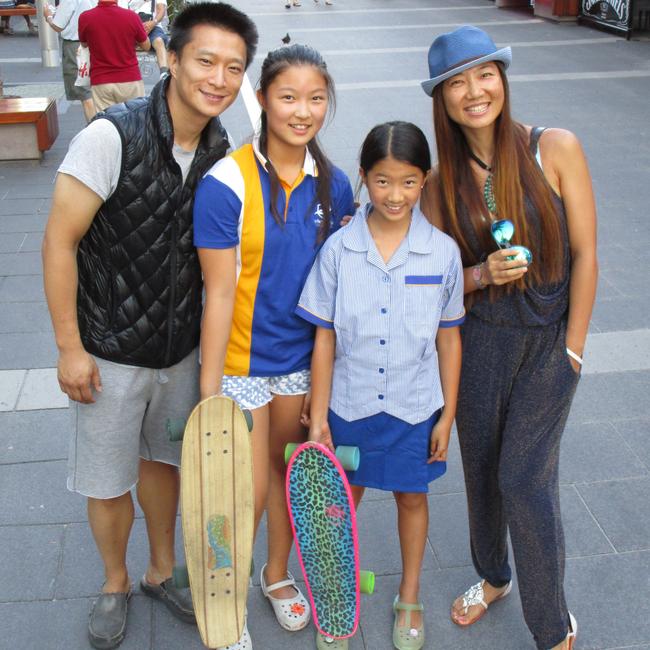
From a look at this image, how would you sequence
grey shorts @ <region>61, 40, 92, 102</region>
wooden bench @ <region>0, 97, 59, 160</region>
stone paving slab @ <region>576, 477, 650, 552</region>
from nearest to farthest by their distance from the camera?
stone paving slab @ <region>576, 477, 650, 552</region>
wooden bench @ <region>0, 97, 59, 160</region>
grey shorts @ <region>61, 40, 92, 102</region>

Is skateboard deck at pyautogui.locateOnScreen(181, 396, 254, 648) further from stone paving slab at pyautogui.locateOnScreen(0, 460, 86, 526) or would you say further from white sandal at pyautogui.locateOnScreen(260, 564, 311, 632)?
stone paving slab at pyautogui.locateOnScreen(0, 460, 86, 526)

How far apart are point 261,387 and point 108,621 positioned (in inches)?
35.8

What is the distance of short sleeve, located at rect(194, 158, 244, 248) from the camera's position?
2.33 m

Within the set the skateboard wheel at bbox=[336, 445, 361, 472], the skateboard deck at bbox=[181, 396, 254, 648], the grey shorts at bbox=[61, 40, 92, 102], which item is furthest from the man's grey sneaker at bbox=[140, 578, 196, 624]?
the grey shorts at bbox=[61, 40, 92, 102]

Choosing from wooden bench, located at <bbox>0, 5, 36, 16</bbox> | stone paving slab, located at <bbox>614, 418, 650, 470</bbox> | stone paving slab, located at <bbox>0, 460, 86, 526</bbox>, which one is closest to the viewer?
stone paving slab, located at <bbox>0, 460, 86, 526</bbox>

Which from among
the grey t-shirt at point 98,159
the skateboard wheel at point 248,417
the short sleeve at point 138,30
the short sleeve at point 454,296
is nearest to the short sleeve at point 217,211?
the grey t-shirt at point 98,159

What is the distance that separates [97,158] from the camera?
87.8 inches

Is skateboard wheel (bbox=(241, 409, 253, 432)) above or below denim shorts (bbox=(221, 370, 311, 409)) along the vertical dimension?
below

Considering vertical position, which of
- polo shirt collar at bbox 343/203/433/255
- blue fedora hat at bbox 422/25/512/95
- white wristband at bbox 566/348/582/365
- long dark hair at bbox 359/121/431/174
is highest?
blue fedora hat at bbox 422/25/512/95

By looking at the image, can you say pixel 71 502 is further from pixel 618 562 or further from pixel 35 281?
pixel 35 281

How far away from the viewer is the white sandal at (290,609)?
281 centimetres

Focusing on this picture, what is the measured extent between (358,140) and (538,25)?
9047 millimetres

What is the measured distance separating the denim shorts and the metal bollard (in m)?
12.4

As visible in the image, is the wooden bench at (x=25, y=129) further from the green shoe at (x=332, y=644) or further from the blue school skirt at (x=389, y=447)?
the green shoe at (x=332, y=644)
